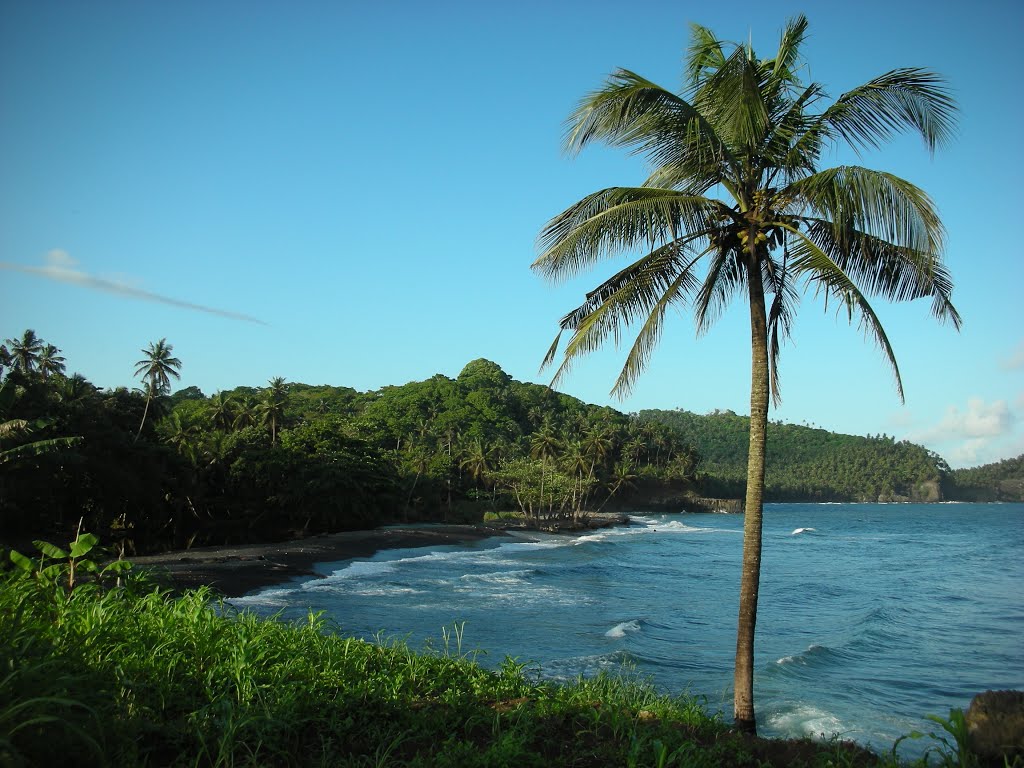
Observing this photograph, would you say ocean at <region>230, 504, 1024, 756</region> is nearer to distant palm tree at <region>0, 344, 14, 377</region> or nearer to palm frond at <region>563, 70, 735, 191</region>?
palm frond at <region>563, 70, 735, 191</region>

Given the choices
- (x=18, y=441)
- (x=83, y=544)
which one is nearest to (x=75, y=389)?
(x=18, y=441)

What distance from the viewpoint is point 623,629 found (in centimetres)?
1772

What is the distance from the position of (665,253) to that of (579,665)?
377 inches

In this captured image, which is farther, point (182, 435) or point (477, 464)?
point (477, 464)

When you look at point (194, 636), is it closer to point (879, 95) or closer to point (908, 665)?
point (879, 95)

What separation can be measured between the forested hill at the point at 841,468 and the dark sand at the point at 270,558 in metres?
105

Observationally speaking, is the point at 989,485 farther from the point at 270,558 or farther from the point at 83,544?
the point at 83,544

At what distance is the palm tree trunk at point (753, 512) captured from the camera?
20.8 ft

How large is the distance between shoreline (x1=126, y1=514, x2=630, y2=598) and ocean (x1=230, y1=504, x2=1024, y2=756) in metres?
1.16

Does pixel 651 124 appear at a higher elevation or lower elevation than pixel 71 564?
higher

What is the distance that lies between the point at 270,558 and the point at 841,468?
151 metres

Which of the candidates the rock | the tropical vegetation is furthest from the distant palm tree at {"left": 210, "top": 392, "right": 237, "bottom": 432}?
the rock

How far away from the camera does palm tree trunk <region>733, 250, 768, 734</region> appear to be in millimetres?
6332

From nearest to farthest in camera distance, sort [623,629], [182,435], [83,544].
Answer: [83,544]
[623,629]
[182,435]
